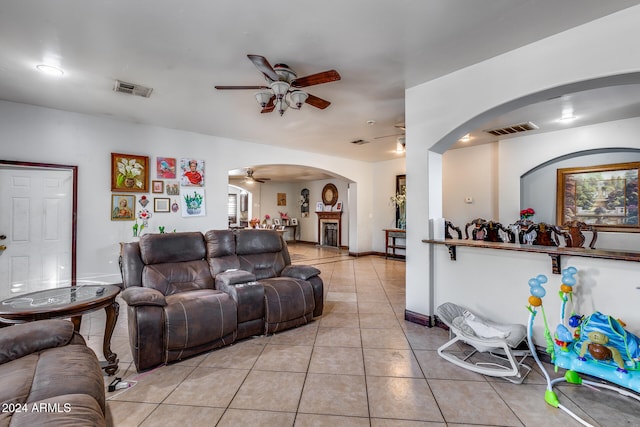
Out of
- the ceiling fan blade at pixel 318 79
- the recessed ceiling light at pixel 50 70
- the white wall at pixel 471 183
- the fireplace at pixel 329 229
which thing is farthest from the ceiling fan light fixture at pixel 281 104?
the fireplace at pixel 329 229

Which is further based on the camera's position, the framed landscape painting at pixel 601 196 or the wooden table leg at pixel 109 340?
the framed landscape painting at pixel 601 196

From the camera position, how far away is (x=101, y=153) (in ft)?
14.4

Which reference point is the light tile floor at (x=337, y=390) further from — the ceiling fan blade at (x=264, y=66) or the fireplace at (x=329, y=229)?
the fireplace at (x=329, y=229)

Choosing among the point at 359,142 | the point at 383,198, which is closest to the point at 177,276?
the point at 359,142

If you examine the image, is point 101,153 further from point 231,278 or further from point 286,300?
point 286,300

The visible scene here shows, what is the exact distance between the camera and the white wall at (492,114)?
6.97 feet

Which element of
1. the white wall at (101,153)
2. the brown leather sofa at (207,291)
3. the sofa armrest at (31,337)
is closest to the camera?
the sofa armrest at (31,337)

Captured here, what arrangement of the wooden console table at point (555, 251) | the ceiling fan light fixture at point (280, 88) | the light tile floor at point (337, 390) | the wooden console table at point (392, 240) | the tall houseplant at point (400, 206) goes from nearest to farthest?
the light tile floor at point (337, 390) < the wooden console table at point (555, 251) < the ceiling fan light fixture at point (280, 88) < the tall houseplant at point (400, 206) < the wooden console table at point (392, 240)

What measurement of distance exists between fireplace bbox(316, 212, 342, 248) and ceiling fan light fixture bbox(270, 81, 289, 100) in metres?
7.03

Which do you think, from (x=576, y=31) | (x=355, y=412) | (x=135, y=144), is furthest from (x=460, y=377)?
(x=135, y=144)

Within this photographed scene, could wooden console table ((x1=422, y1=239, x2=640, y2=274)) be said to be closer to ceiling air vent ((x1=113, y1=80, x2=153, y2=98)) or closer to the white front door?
ceiling air vent ((x1=113, y1=80, x2=153, y2=98))

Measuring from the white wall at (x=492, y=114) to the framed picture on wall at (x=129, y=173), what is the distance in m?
4.07

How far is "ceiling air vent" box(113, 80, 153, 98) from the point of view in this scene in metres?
3.24

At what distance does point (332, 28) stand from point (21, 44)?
2.65 m
